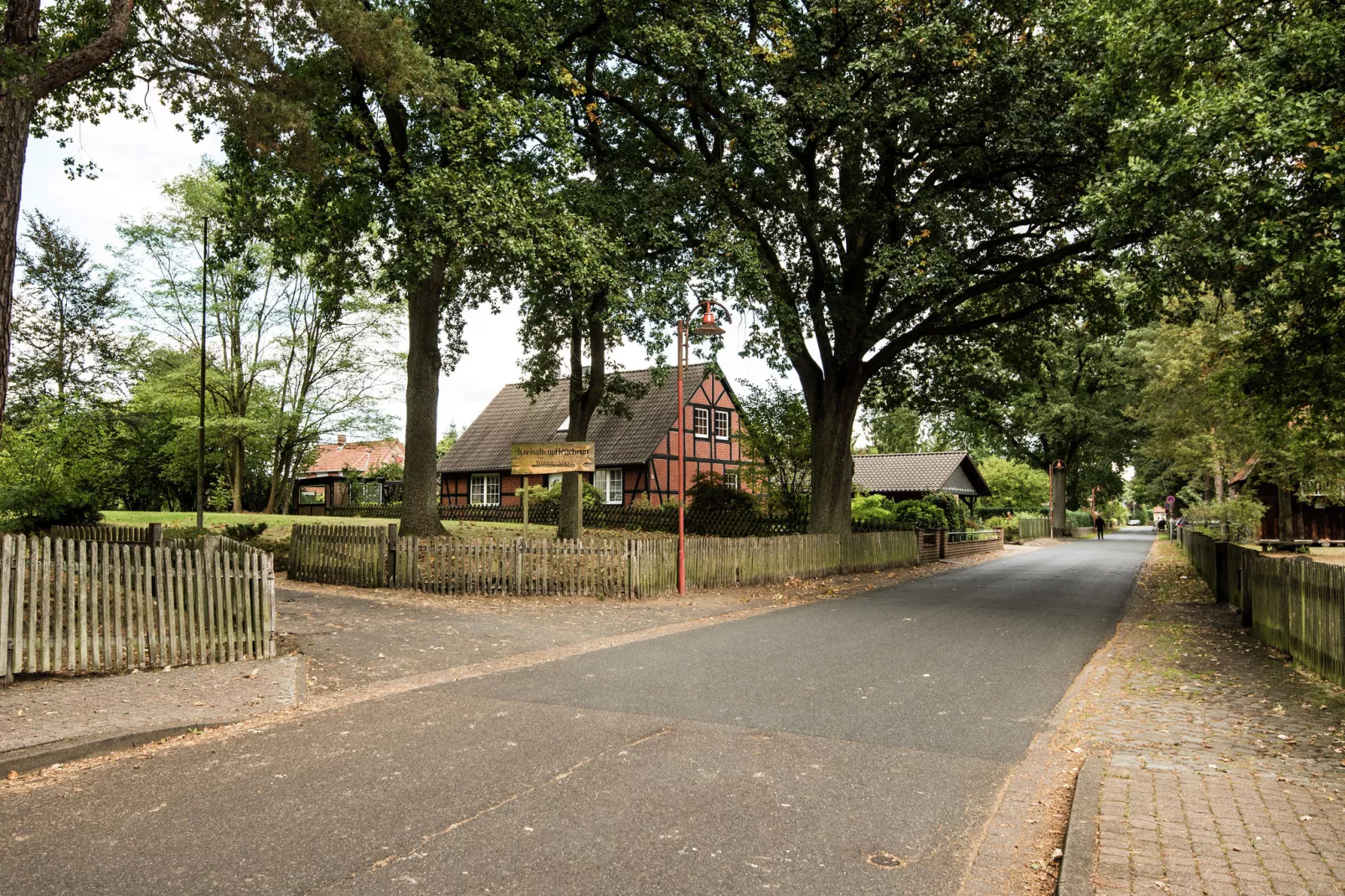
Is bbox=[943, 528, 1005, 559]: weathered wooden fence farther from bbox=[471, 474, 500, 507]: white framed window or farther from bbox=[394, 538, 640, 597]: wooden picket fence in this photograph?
bbox=[471, 474, 500, 507]: white framed window

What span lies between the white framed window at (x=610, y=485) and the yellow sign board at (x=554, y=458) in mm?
21998

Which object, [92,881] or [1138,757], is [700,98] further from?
[92,881]

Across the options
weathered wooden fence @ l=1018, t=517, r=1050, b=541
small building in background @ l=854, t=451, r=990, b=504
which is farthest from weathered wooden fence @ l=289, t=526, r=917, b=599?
weathered wooden fence @ l=1018, t=517, r=1050, b=541

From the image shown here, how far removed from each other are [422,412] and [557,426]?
24.2 m

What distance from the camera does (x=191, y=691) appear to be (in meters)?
7.61

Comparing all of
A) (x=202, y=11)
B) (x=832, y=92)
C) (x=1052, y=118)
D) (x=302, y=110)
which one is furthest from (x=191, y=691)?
(x=1052, y=118)

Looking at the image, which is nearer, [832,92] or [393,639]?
[393,639]

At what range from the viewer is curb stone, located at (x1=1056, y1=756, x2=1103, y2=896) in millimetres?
3857

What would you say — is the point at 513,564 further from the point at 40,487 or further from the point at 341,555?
the point at 40,487

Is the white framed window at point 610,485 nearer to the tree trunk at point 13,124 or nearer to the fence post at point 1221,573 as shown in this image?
the fence post at point 1221,573

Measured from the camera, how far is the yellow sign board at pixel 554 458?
1656cm

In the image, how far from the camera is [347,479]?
51.2 m

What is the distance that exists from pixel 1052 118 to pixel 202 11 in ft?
47.8

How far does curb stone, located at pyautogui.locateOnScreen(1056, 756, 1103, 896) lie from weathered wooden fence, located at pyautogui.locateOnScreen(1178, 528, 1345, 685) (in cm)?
461
